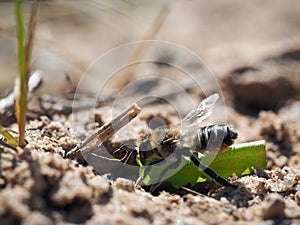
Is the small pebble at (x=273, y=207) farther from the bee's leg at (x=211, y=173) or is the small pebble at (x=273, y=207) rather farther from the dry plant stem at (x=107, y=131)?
the dry plant stem at (x=107, y=131)

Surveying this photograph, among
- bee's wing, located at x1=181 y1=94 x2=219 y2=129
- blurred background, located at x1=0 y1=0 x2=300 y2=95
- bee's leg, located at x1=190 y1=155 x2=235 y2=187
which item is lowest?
blurred background, located at x1=0 y1=0 x2=300 y2=95

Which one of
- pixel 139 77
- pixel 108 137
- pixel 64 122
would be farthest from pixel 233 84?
pixel 108 137

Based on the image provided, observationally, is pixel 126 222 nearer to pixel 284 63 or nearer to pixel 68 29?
pixel 284 63

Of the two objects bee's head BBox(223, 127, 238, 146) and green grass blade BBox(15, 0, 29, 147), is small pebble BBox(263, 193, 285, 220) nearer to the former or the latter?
bee's head BBox(223, 127, 238, 146)

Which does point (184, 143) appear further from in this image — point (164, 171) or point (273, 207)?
point (273, 207)

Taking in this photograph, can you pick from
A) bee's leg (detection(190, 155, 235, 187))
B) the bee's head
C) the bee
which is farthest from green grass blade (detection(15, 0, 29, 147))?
the bee's head

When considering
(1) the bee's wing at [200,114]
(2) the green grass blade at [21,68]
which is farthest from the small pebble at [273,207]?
(2) the green grass blade at [21,68]

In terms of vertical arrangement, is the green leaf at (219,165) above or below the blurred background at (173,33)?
above
